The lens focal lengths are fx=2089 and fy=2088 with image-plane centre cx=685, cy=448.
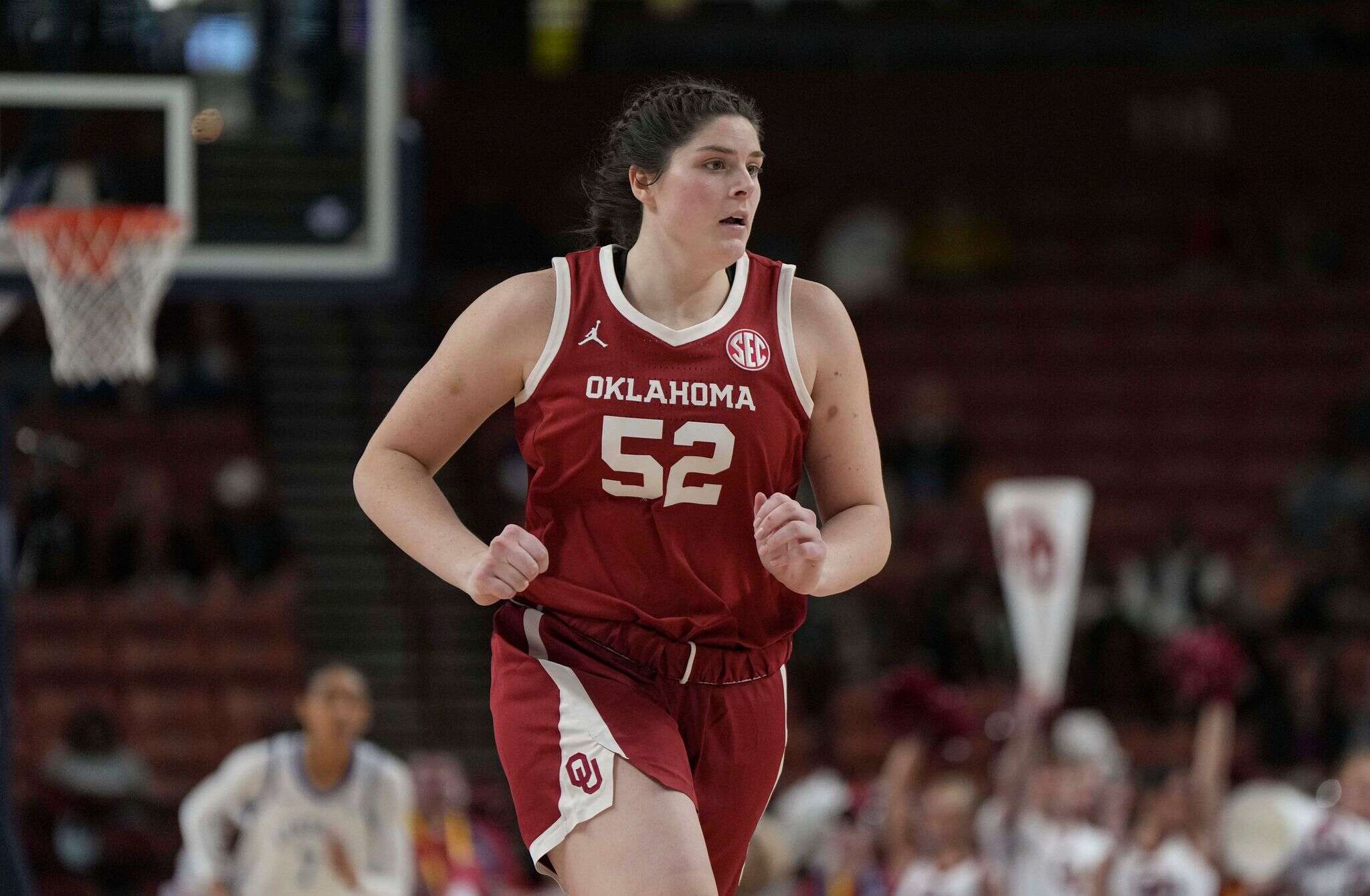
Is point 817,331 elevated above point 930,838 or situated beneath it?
elevated above

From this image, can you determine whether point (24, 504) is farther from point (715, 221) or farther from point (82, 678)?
point (715, 221)

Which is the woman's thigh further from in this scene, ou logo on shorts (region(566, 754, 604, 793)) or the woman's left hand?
the woman's left hand

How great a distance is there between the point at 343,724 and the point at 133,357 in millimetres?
1544

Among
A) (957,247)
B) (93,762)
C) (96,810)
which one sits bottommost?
(96,810)

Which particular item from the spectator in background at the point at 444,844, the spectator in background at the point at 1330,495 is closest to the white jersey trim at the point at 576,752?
the spectator in background at the point at 444,844

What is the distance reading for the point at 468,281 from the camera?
17000mm

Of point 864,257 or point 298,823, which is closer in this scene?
point 298,823

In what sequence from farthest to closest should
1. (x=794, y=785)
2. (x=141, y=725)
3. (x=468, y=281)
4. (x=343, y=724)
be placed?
(x=468, y=281)
(x=141, y=725)
(x=794, y=785)
(x=343, y=724)

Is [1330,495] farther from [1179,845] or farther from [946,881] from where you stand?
[946,881]

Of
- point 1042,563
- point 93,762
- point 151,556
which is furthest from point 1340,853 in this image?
point 151,556

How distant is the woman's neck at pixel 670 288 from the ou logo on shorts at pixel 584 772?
0.81 metres

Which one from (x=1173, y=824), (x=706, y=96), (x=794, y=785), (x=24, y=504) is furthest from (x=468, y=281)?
(x=706, y=96)

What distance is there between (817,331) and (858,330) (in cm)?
1362

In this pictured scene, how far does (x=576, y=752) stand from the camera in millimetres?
3793
